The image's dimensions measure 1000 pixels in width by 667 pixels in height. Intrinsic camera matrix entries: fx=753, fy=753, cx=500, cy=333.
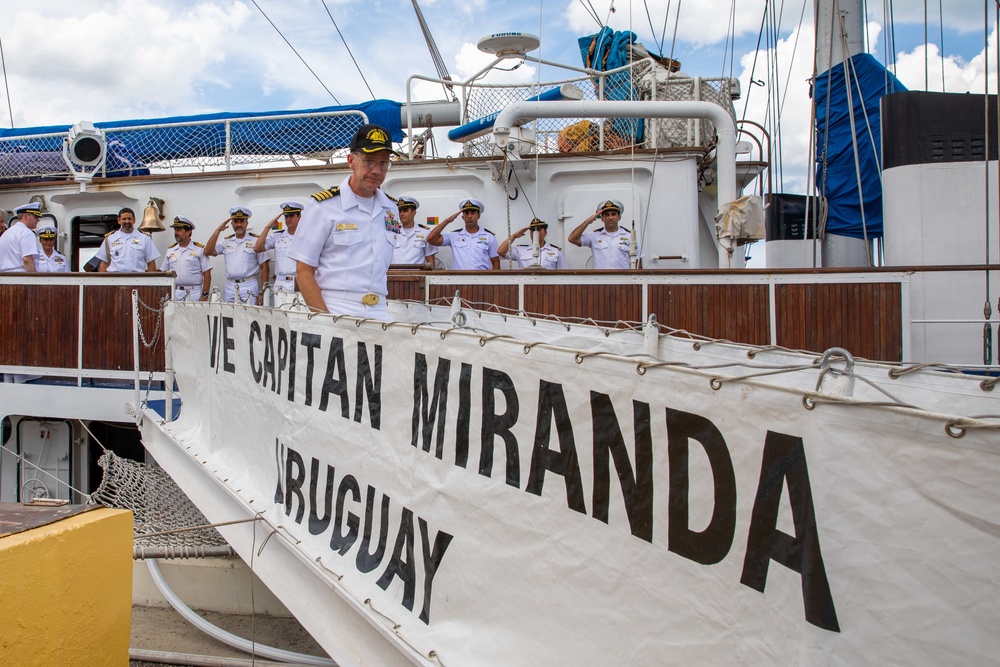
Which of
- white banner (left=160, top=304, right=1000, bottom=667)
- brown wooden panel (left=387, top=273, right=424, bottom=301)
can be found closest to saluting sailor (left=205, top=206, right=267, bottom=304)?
brown wooden panel (left=387, top=273, right=424, bottom=301)

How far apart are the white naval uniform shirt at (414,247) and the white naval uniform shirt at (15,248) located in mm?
4292

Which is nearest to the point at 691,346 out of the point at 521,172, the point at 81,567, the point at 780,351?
the point at 780,351

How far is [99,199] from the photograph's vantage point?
995 centimetres

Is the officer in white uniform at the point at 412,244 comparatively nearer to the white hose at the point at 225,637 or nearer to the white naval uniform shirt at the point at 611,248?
the white naval uniform shirt at the point at 611,248

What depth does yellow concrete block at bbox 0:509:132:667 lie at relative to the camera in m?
1.89

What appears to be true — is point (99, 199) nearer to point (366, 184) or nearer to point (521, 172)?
point (521, 172)

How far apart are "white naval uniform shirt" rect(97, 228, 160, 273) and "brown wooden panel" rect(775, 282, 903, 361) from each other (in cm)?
719

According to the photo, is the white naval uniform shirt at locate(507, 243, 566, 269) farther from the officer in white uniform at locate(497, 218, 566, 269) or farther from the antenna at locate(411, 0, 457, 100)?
the antenna at locate(411, 0, 457, 100)

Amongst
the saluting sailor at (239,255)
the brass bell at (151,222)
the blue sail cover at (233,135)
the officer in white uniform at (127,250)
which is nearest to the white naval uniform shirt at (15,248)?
the officer in white uniform at (127,250)

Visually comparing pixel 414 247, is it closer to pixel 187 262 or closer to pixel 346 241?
pixel 187 262

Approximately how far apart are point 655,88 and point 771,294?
3.35 metres

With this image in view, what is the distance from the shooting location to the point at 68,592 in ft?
6.68

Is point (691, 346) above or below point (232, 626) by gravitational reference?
above

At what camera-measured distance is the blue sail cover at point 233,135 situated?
9453mm
